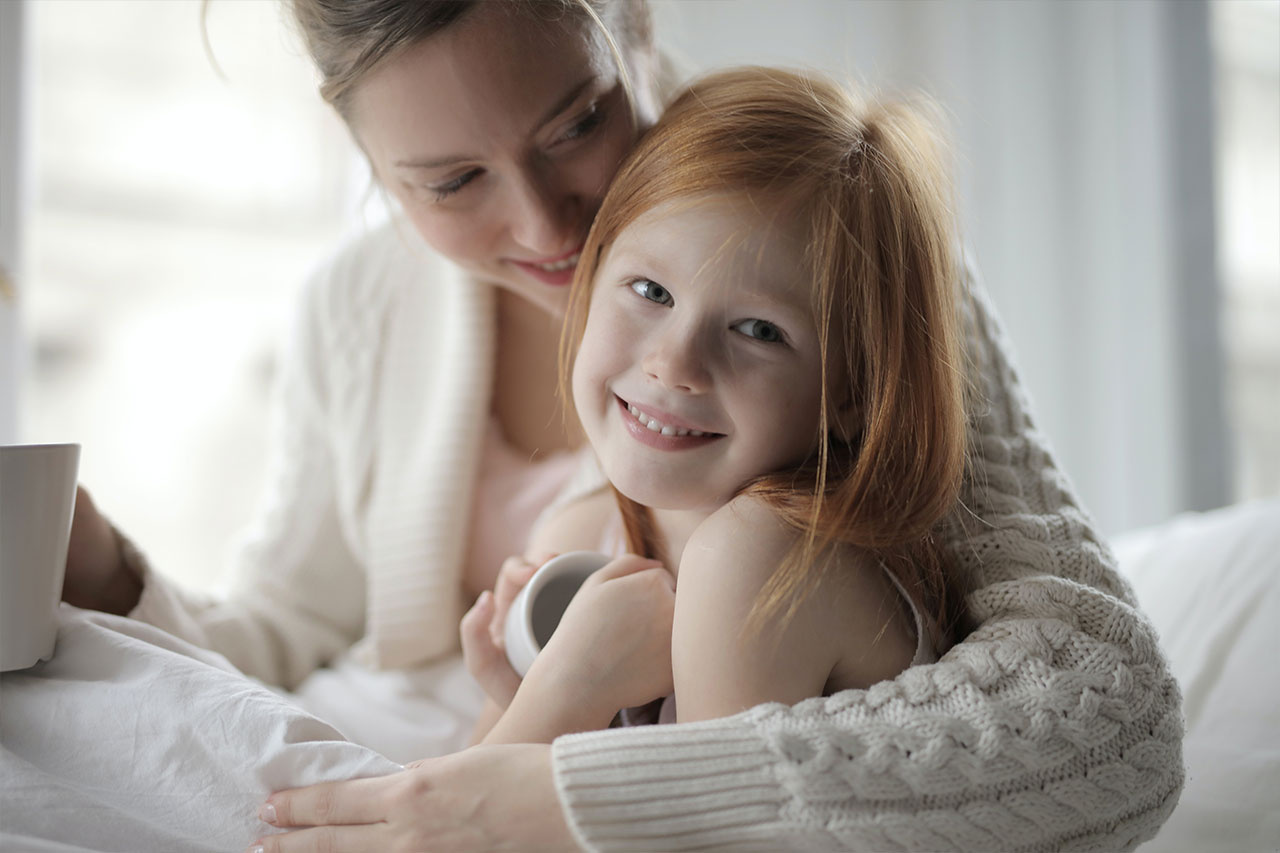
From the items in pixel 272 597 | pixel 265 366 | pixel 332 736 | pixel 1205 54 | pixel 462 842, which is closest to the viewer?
pixel 462 842

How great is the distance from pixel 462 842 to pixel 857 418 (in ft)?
Result: 1.32

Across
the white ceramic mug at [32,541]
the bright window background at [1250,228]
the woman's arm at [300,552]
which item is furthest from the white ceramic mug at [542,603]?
the bright window background at [1250,228]

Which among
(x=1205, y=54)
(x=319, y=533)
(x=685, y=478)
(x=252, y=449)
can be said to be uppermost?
(x=1205, y=54)

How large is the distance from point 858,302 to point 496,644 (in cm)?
43

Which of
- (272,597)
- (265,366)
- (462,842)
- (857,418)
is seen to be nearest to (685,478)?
(857,418)

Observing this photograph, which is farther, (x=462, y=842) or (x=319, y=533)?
(x=319, y=533)

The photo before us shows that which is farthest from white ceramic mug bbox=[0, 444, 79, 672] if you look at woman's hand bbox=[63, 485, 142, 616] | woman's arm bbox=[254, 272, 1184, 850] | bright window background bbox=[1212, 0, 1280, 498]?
bright window background bbox=[1212, 0, 1280, 498]

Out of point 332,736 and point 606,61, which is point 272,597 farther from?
point 606,61

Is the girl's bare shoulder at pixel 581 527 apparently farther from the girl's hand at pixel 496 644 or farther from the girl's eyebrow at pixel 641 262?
the girl's eyebrow at pixel 641 262

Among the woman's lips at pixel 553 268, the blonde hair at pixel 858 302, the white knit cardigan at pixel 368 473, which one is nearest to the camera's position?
the blonde hair at pixel 858 302

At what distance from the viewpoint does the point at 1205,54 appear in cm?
202

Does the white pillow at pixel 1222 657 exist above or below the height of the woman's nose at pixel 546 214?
below

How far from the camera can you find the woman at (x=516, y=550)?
1.96 feet

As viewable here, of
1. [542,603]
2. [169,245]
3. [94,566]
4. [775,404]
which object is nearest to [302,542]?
[94,566]
